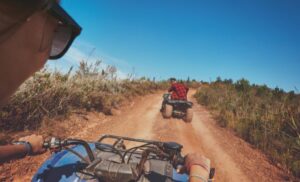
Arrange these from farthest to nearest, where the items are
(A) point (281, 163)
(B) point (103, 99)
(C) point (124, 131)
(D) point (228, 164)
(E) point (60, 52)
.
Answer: (B) point (103, 99), (C) point (124, 131), (A) point (281, 163), (D) point (228, 164), (E) point (60, 52)

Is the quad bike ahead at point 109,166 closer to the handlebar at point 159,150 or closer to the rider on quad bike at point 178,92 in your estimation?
the handlebar at point 159,150

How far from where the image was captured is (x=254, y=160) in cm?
736

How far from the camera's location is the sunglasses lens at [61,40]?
3.05 ft

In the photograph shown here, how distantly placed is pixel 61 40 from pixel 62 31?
0.26ft

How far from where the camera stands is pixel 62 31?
0.95m

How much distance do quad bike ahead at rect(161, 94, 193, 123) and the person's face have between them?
34.7 ft

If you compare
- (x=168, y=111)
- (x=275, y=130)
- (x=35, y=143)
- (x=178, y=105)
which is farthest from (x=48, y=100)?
(x=275, y=130)

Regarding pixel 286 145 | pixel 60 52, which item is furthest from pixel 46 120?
pixel 286 145

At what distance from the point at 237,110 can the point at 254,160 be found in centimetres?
588

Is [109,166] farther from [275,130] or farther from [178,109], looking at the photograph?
[178,109]

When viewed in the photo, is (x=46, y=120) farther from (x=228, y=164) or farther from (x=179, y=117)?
(x=179, y=117)

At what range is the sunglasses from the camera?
0.79m

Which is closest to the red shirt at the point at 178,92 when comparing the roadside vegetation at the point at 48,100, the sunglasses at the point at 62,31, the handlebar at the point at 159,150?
the roadside vegetation at the point at 48,100

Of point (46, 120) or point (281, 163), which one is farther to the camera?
point (281, 163)
